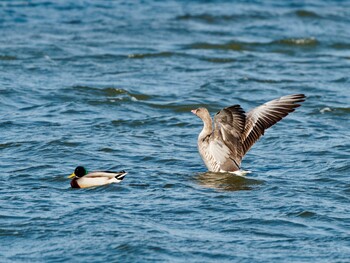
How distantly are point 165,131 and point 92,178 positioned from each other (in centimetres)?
374

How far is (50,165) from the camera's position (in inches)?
473

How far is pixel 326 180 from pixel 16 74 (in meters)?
8.32

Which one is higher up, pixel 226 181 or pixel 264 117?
pixel 264 117

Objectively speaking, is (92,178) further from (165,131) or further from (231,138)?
(165,131)

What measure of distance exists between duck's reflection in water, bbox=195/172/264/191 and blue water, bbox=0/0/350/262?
0.13ft

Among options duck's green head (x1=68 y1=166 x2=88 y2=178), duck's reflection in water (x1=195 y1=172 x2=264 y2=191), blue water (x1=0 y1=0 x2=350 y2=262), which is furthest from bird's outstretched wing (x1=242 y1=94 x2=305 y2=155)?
duck's green head (x1=68 y1=166 x2=88 y2=178)

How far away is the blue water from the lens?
9.09 metres

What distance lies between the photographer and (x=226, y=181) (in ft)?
38.0

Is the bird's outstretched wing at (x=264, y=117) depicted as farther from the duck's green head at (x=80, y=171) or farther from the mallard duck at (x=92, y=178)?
the duck's green head at (x=80, y=171)

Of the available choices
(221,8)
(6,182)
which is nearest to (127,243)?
(6,182)

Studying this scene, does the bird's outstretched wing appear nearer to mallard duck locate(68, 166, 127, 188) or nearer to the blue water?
the blue water

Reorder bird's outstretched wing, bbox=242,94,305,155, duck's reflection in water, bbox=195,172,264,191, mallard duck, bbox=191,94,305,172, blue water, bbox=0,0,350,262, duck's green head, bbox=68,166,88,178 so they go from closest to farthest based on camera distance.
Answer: blue water, bbox=0,0,350,262, duck's green head, bbox=68,166,88,178, duck's reflection in water, bbox=195,172,264,191, mallard duck, bbox=191,94,305,172, bird's outstretched wing, bbox=242,94,305,155

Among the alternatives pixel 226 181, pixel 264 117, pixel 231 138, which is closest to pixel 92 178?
pixel 226 181

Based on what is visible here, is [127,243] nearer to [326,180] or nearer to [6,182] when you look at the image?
[6,182]
